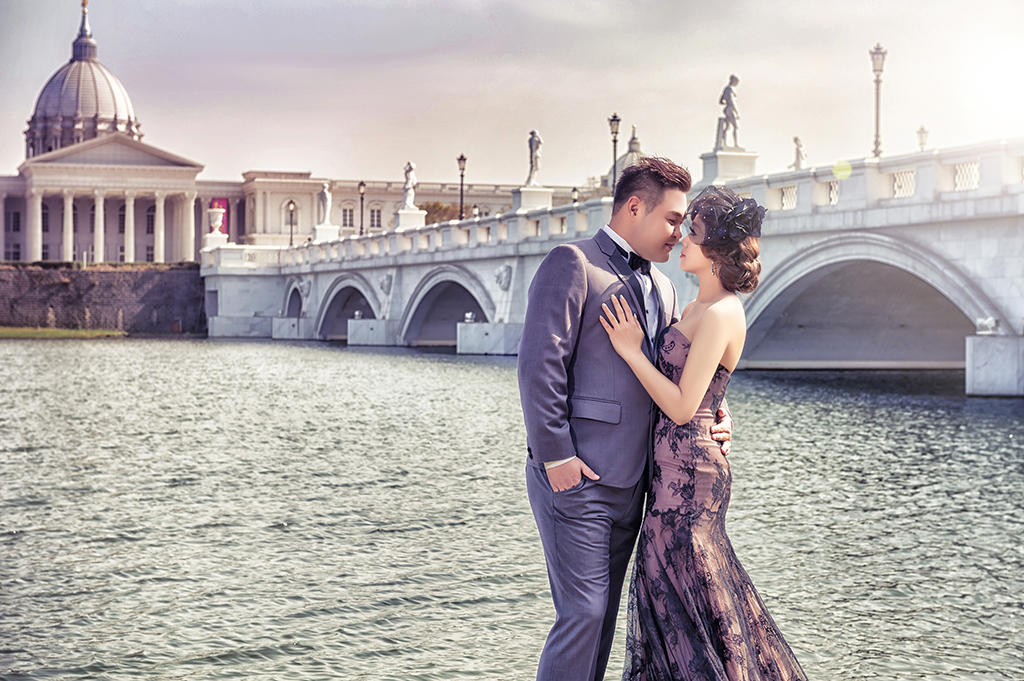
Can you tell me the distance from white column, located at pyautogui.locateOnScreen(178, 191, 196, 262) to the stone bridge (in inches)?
2507

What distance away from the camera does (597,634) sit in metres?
4.47

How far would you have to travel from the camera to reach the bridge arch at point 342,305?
177 ft

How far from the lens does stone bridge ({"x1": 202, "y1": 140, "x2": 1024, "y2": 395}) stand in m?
21.3

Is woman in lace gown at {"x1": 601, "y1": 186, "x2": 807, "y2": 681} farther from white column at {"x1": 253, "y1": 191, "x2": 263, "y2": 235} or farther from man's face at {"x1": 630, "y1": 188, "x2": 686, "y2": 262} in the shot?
white column at {"x1": 253, "y1": 191, "x2": 263, "y2": 235}

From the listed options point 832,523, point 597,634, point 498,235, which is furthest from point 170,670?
point 498,235

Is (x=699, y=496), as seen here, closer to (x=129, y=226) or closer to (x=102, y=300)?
(x=102, y=300)

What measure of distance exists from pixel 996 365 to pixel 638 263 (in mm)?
18132

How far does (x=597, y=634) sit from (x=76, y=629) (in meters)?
3.50

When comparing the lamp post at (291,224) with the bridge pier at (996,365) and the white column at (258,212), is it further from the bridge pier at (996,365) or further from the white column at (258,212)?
the bridge pier at (996,365)

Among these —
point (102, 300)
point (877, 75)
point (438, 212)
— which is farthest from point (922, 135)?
point (438, 212)

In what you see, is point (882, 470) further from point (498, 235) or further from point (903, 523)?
point (498, 235)

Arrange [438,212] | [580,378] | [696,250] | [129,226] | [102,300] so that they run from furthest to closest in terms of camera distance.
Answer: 1. [129,226]
2. [438,212]
3. [102,300]
4. [696,250]
5. [580,378]

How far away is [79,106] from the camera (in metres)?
133

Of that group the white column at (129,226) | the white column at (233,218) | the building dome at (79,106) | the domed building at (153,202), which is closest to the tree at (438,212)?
the domed building at (153,202)
